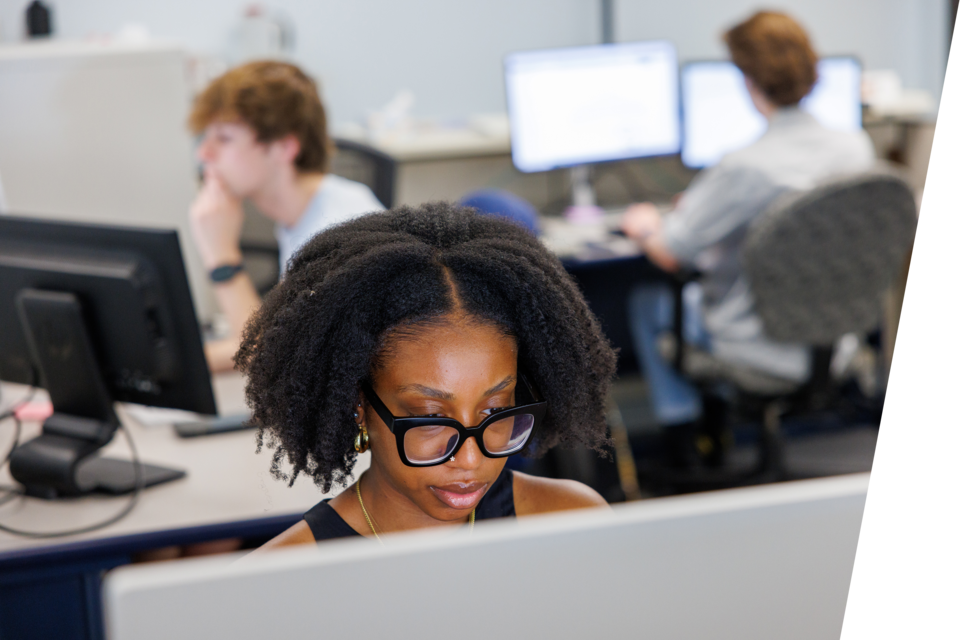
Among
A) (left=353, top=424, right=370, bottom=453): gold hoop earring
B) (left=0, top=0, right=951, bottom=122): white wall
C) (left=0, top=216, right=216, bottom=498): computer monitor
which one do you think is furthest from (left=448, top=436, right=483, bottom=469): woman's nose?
(left=0, top=0, right=951, bottom=122): white wall

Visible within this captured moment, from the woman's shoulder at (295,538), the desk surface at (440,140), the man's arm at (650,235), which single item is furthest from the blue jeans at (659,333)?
the woman's shoulder at (295,538)

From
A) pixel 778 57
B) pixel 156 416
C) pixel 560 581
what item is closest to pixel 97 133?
pixel 156 416

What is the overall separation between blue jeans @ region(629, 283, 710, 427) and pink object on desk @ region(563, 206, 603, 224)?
0.95ft

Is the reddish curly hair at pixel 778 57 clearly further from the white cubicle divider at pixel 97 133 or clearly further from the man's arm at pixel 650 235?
the white cubicle divider at pixel 97 133

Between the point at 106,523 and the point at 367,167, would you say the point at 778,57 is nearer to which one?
the point at 367,167

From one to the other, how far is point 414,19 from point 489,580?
3659 millimetres

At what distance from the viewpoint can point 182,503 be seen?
1.29 metres

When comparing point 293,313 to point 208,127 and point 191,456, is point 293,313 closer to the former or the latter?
point 191,456

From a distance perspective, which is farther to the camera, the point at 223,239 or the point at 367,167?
the point at 367,167

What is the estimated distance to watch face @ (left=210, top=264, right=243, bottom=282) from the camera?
A: 193cm

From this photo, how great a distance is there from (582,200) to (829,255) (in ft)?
3.42

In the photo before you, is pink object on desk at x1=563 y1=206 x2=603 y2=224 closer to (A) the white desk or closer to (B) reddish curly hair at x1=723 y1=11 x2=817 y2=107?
(B) reddish curly hair at x1=723 y1=11 x2=817 y2=107

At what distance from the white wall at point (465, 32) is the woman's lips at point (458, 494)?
303cm

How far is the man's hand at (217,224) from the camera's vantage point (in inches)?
77.1
